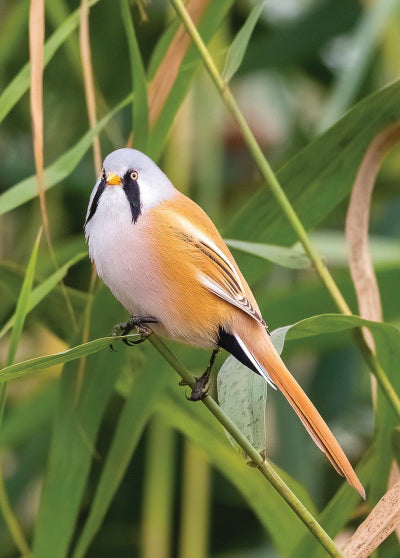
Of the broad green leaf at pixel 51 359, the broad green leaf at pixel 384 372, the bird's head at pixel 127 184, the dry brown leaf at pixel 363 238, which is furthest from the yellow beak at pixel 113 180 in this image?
the dry brown leaf at pixel 363 238

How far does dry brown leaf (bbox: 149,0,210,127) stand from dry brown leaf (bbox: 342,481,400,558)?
1.28 feet

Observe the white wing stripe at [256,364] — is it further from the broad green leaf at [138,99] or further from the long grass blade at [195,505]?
the long grass blade at [195,505]

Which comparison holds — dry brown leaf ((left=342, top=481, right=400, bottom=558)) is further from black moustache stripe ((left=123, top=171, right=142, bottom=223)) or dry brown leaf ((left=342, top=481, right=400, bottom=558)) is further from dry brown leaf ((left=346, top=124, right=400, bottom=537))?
black moustache stripe ((left=123, top=171, right=142, bottom=223))

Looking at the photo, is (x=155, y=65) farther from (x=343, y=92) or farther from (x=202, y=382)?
(x=343, y=92)

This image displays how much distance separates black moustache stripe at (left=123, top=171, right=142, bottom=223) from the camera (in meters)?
0.61

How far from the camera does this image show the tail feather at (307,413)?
1.94 feet

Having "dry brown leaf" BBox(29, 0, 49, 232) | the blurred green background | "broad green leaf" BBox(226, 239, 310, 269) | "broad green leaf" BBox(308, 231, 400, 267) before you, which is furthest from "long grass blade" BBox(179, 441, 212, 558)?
"dry brown leaf" BBox(29, 0, 49, 232)

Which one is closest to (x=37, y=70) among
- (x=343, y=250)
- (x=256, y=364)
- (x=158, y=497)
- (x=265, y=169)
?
(x=265, y=169)

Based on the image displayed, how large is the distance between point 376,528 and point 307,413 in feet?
0.50

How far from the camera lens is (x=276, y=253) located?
0.80 meters

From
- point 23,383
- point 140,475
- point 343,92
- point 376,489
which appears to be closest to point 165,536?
point 140,475

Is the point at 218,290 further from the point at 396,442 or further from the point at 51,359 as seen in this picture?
the point at 396,442

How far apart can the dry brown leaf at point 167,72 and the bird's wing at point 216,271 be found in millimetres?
197

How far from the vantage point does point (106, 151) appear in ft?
5.60
